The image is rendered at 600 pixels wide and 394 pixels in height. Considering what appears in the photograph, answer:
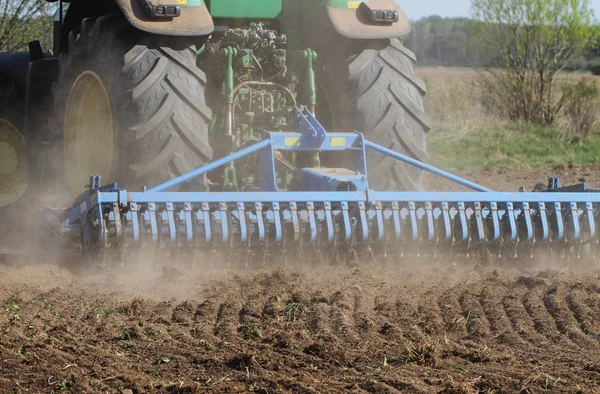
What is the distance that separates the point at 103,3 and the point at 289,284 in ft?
8.25

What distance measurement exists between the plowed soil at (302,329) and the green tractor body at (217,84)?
0.80 m

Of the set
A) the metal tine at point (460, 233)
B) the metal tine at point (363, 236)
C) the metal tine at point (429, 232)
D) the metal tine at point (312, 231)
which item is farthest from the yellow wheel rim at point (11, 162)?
the metal tine at point (460, 233)

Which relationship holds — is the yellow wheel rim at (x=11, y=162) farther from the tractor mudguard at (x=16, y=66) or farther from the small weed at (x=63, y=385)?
the small weed at (x=63, y=385)

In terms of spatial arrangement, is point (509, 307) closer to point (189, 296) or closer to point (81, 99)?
point (189, 296)

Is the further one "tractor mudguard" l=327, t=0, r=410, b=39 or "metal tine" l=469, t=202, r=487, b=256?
"tractor mudguard" l=327, t=0, r=410, b=39

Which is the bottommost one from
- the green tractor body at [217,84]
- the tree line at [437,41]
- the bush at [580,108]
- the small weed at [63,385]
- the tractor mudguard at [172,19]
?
the small weed at [63,385]

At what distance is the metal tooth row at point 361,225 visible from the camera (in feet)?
16.3

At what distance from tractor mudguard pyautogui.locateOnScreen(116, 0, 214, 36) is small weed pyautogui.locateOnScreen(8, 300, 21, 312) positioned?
171cm

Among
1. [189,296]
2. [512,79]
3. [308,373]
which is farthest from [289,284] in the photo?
[512,79]

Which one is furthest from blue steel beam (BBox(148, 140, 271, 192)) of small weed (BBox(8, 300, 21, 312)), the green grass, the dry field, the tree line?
the tree line

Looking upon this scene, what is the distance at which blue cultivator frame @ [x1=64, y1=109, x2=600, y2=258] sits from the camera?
495cm

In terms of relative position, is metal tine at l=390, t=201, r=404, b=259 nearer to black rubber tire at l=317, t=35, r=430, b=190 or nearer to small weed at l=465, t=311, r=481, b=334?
black rubber tire at l=317, t=35, r=430, b=190

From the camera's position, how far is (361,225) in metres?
5.20

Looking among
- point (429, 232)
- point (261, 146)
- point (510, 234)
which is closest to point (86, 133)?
point (261, 146)
